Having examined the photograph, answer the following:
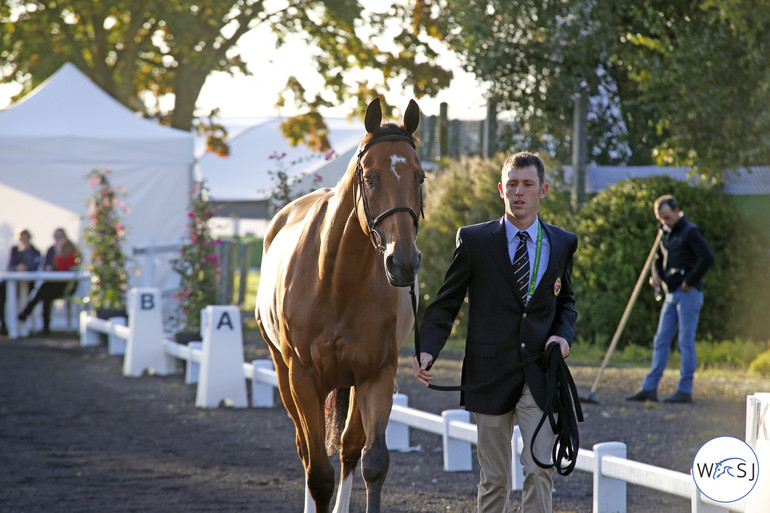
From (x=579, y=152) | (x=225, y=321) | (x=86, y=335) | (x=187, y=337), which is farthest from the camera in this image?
(x=86, y=335)

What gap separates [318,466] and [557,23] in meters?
9.44

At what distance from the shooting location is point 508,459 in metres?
3.95

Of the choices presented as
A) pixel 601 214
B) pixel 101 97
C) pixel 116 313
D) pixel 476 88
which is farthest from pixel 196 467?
pixel 101 97

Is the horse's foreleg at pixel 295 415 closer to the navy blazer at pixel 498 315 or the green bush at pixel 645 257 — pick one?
the navy blazer at pixel 498 315

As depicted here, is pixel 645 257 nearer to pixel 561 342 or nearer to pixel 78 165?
pixel 561 342

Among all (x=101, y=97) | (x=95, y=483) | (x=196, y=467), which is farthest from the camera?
(x=101, y=97)

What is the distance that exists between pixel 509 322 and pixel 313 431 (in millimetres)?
1266

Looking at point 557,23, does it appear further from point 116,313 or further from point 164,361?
point 116,313

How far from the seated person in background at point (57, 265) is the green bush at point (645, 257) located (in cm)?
845

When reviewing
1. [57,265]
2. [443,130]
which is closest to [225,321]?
[57,265]

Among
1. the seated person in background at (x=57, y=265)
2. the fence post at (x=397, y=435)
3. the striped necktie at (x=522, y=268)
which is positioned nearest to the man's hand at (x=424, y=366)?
the striped necktie at (x=522, y=268)

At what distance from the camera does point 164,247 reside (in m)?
15.0

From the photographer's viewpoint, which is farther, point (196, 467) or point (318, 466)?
point (196, 467)

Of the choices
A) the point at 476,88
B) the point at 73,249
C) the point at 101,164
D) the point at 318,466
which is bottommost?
the point at 318,466
